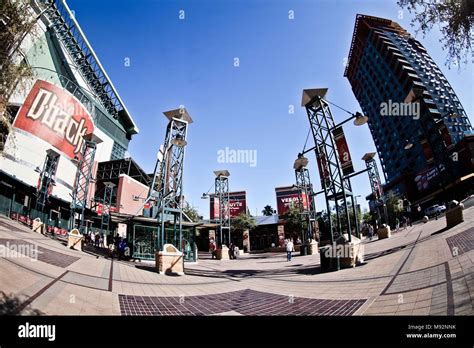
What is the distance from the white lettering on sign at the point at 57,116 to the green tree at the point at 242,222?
80.0 ft

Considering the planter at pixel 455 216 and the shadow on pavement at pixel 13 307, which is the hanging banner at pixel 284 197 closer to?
the planter at pixel 455 216

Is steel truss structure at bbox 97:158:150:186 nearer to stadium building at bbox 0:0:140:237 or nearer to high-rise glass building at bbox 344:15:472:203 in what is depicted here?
stadium building at bbox 0:0:140:237

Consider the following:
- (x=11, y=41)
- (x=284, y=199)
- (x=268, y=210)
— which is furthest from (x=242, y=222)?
(x=268, y=210)

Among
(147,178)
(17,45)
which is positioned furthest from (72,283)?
(147,178)

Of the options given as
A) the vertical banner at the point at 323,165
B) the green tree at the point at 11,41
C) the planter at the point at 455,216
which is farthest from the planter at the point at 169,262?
the planter at the point at 455,216

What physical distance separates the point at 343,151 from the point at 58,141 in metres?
32.4

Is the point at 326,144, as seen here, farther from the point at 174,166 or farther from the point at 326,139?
the point at 174,166

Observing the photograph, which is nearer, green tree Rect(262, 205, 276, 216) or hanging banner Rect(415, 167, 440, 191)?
hanging banner Rect(415, 167, 440, 191)

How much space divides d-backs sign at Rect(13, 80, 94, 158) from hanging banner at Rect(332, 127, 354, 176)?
31.3m

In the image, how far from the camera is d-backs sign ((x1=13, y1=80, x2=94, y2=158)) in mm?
24000

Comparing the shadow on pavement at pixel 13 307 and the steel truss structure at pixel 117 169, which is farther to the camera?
the steel truss structure at pixel 117 169

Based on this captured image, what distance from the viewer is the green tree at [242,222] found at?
32.4 m

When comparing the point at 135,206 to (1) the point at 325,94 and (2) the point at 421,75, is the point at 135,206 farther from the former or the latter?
(2) the point at 421,75

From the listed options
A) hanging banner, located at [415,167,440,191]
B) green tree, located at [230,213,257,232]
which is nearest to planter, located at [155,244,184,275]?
green tree, located at [230,213,257,232]
